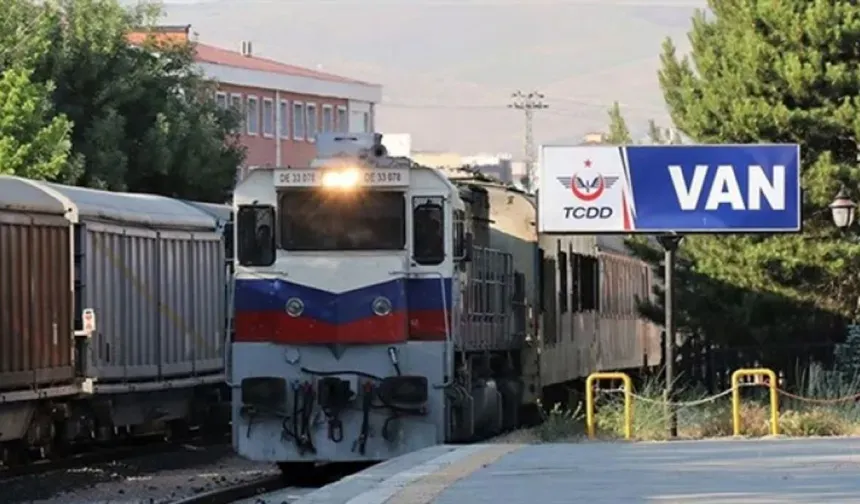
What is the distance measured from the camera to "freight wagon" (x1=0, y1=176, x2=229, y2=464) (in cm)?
2448

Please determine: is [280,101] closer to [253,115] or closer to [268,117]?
[268,117]

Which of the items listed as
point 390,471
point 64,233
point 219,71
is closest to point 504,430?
point 64,233

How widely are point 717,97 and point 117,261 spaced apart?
37.6ft

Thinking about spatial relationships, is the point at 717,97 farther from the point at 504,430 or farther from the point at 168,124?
the point at 168,124

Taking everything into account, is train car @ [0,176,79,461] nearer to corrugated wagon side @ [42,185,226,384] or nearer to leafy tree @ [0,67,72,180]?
corrugated wagon side @ [42,185,226,384]

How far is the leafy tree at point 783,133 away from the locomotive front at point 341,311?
438 inches

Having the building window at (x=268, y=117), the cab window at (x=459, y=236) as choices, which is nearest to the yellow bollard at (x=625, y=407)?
the cab window at (x=459, y=236)

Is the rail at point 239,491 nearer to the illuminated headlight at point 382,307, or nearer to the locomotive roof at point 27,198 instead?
the illuminated headlight at point 382,307

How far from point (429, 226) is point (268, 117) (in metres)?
65.1

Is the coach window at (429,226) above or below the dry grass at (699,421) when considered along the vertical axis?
above

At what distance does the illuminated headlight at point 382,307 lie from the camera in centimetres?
2369

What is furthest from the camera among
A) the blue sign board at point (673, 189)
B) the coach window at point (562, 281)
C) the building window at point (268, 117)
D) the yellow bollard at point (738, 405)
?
the building window at point (268, 117)

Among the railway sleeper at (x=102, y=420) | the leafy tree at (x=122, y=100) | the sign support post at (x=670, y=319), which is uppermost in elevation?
the leafy tree at (x=122, y=100)

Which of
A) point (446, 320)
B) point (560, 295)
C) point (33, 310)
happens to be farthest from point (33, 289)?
point (560, 295)
